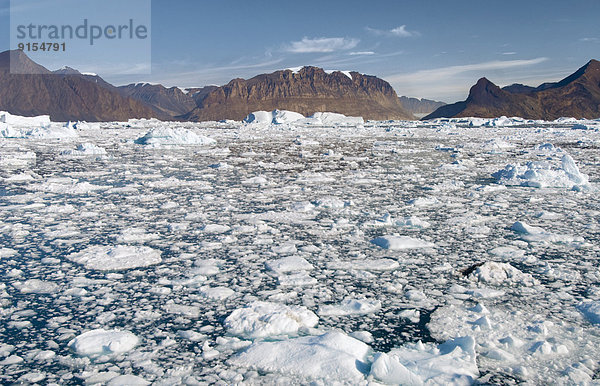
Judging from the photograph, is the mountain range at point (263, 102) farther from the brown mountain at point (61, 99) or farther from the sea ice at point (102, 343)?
the sea ice at point (102, 343)

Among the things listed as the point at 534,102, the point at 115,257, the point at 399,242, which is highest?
the point at 534,102

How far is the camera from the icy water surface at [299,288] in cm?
201

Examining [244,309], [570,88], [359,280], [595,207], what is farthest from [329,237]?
[570,88]

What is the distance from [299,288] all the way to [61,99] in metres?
204

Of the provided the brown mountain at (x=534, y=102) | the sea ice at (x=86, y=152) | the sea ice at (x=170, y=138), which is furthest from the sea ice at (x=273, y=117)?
the brown mountain at (x=534, y=102)

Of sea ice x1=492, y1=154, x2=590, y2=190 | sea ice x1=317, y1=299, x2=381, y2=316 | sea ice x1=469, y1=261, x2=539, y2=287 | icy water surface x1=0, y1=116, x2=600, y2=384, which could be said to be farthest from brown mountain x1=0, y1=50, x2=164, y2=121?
sea ice x1=469, y1=261, x2=539, y2=287

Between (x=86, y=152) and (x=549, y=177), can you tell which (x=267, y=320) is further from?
(x=86, y=152)

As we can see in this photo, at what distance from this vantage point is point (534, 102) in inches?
5276

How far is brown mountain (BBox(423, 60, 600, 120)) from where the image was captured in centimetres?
13100

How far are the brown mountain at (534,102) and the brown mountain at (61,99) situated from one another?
12904 centimetres

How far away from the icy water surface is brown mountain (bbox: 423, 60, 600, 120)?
13633cm

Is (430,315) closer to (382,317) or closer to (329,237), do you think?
(382,317)

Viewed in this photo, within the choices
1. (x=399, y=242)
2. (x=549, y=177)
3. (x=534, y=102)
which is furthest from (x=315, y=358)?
(x=534, y=102)

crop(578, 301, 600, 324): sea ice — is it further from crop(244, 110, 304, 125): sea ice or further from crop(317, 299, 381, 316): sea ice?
crop(244, 110, 304, 125): sea ice
